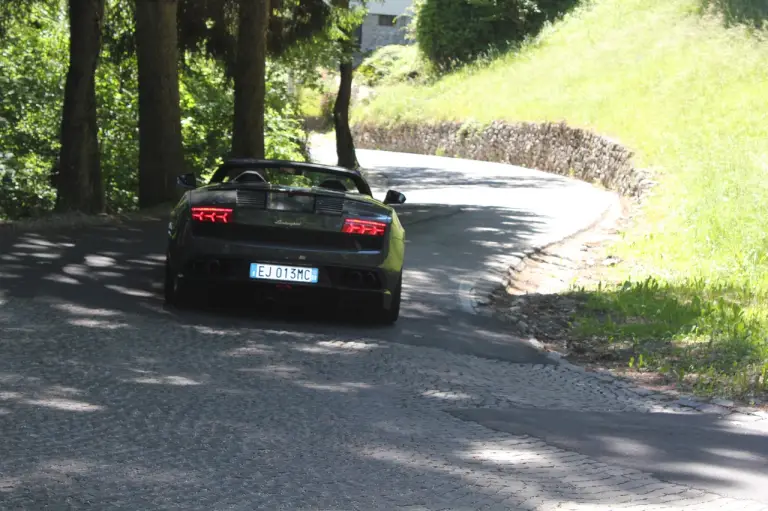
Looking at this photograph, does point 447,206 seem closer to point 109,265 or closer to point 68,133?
point 68,133

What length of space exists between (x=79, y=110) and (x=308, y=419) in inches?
495

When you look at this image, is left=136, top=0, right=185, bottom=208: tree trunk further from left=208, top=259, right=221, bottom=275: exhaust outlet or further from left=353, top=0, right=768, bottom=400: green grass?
left=208, top=259, right=221, bottom=275: exhaust outlet

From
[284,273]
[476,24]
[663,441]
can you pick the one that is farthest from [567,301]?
[476,24]

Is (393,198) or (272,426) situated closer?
(272,426)

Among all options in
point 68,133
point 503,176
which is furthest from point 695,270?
point 503,176

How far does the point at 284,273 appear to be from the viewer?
34.1 feet

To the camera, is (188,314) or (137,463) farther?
(188,314)

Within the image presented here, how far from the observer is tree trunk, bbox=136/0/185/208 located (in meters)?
20.1

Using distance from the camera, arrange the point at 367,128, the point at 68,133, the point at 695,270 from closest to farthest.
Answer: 1. the point at 695,270
2. the point at 68,133
3. the point at 367,128

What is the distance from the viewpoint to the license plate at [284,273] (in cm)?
1034

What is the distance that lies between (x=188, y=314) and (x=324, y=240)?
50.9 inches

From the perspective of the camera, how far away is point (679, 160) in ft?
94.5

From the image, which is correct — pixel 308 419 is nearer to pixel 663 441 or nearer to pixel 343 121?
pixel 663 441

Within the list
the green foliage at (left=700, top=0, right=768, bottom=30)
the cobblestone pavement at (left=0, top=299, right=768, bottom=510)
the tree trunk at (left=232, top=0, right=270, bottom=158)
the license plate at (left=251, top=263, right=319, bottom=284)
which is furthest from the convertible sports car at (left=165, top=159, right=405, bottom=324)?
the green foliage at (left=700, top=0, right=768, bottom=30)
